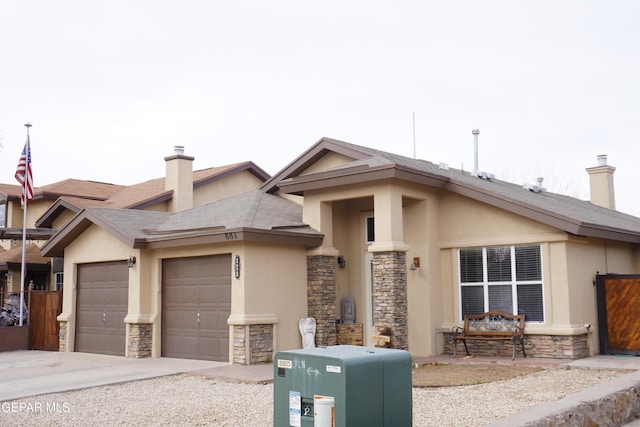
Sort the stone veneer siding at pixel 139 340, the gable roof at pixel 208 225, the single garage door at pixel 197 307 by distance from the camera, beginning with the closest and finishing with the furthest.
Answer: the gable roof at pixel 208 225
the single garage door at pixel 197 307
the stone veneer siding at pixel 139 340

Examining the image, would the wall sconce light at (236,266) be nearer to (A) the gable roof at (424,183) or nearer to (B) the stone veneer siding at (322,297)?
(B) the stone veneer siding at (322,297)

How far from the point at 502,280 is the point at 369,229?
3604mm

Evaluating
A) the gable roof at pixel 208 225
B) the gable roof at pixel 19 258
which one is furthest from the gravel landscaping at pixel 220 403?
the gable roof at pixel 19 258

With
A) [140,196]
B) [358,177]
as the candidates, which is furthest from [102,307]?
[358,177]

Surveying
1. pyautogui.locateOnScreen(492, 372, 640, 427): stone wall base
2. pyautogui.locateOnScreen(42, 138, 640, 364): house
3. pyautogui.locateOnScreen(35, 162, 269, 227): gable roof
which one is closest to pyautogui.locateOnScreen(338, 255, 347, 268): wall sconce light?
pyautogui.locateOnScreen(42, 138, 640, 364): house

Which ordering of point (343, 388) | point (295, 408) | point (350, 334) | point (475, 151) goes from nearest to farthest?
point (343, 388) < point (295, 408) < point (350, 334) < point (475, 151)

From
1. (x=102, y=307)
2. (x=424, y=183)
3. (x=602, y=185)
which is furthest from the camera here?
(x=602, y=185)

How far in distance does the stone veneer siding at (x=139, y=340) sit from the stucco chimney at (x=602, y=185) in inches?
661

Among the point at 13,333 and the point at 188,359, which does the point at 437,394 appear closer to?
the point at 188,359

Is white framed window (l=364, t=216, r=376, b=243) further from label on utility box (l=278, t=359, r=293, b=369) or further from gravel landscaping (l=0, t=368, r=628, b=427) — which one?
label on utility box (l=278, t=359, r=293, b=369)

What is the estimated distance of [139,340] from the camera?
53.0ft

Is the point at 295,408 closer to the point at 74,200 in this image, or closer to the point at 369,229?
the point at 369,229

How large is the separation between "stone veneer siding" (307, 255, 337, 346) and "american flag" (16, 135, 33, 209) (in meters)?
10.2

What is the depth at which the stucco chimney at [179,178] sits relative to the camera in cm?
2259
